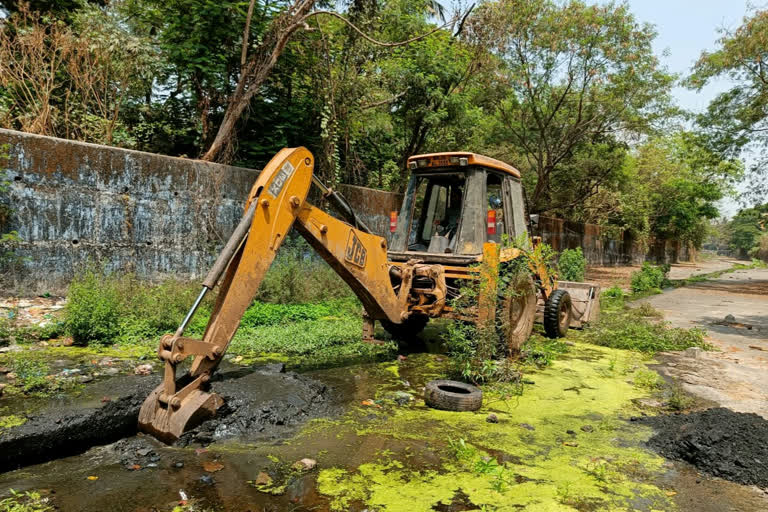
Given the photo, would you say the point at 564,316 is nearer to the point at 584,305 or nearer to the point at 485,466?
the point at 584,305

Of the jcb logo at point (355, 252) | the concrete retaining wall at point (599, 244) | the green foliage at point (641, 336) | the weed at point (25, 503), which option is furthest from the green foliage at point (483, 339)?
the concrete retaining wall at point (599, 244)

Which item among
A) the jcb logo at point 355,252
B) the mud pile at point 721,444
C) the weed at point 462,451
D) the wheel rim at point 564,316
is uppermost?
the jcb logo at point 355,252

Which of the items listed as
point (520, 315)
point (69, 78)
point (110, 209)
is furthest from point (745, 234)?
point (110, 209)

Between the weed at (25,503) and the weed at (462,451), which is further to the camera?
the weed at (462,451)

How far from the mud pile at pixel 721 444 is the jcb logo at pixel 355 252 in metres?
2.76

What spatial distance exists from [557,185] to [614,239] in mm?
6892

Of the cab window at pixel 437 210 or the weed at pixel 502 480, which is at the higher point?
the cab window at pixel 437 210

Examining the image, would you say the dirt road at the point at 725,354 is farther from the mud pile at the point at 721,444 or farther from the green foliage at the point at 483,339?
the green foliage at the point at 483,339

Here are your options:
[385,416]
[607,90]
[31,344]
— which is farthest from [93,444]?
[607,90]

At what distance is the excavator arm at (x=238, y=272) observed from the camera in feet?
10.6

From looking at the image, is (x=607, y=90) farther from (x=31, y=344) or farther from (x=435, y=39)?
(x=31, y=344)

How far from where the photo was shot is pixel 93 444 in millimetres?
3422

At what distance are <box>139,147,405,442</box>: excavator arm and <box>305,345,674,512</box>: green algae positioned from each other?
0.87 meters

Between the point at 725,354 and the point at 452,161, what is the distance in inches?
184
